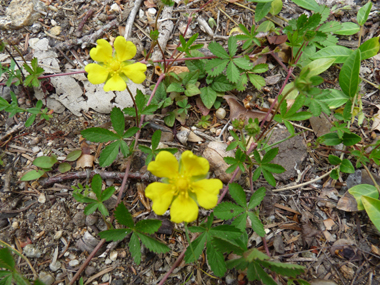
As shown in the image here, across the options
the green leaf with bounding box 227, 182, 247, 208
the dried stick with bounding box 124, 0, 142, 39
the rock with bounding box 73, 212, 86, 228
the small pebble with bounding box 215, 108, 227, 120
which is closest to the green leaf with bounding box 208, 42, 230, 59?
the small pebble with bounding box 215, 108, 227, 120

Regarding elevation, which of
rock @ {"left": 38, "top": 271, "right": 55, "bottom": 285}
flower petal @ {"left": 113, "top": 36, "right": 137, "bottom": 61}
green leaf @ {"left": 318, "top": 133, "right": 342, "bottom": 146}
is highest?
flower petal @ {"left": 113, "top": 36, "right": 137, "bottom": 61}

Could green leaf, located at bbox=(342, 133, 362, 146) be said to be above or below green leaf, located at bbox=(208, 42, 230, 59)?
below

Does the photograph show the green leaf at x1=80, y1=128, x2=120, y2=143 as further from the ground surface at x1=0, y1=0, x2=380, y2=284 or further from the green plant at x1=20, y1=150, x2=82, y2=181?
the green plant at x1=20, y1=150, x2=82, y2=181

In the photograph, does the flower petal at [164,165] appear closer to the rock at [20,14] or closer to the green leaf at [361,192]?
the green leaf at [361,192]

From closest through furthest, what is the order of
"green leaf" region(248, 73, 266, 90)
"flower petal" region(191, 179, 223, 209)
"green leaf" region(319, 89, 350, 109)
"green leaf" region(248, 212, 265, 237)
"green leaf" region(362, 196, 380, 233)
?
"flower petal" region(191, 179, 223, 209)
"green leaf" region(248, 212, 265, 237)
"green leaf" region(362, 196, 380, 233)
"green leaf" region(319, 89, 350, 109)
"green leaf" region(248, 73, 266, 90)

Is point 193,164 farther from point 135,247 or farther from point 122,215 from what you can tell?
point 135,247

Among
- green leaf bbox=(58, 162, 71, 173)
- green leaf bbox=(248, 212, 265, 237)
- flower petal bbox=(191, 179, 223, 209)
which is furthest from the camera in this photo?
green leaf bbox=(58, 162, 71, 173)
